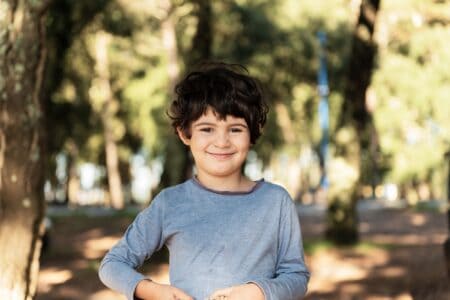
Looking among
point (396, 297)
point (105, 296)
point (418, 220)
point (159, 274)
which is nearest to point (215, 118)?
point (396, 297)

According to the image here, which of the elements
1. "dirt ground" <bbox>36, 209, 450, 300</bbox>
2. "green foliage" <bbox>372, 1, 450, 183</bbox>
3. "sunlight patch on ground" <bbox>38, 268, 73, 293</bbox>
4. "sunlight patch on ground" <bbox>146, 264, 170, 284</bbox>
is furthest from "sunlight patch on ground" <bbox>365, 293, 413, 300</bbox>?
"green foliage" <bbox>372, 1, 450, 183</bbox>

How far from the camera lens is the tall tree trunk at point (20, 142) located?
489cm

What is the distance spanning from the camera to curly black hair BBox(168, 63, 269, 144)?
270 centimetres

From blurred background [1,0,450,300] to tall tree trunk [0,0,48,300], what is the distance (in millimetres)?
372

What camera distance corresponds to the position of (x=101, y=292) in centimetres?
995

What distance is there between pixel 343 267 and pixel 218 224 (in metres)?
9.71

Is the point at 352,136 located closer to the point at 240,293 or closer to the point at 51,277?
the point at 51,277

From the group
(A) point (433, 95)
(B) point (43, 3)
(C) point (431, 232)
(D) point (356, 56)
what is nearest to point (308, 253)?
(D) point (356, 56)

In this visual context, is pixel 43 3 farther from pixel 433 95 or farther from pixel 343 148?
pixel 433 95

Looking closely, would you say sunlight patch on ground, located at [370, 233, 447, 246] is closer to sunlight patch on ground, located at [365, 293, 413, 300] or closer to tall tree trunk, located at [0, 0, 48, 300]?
sunlight patch on ground, located at [365, 293, 413, 300]

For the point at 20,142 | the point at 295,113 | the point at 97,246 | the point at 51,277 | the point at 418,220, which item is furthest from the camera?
the point at 295,113

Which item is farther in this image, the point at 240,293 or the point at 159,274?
the point at 159,274

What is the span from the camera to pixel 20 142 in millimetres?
4957

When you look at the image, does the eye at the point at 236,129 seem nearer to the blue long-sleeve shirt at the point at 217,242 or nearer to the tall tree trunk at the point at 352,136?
the blue long-sleeve shirt at the point at 217,242
